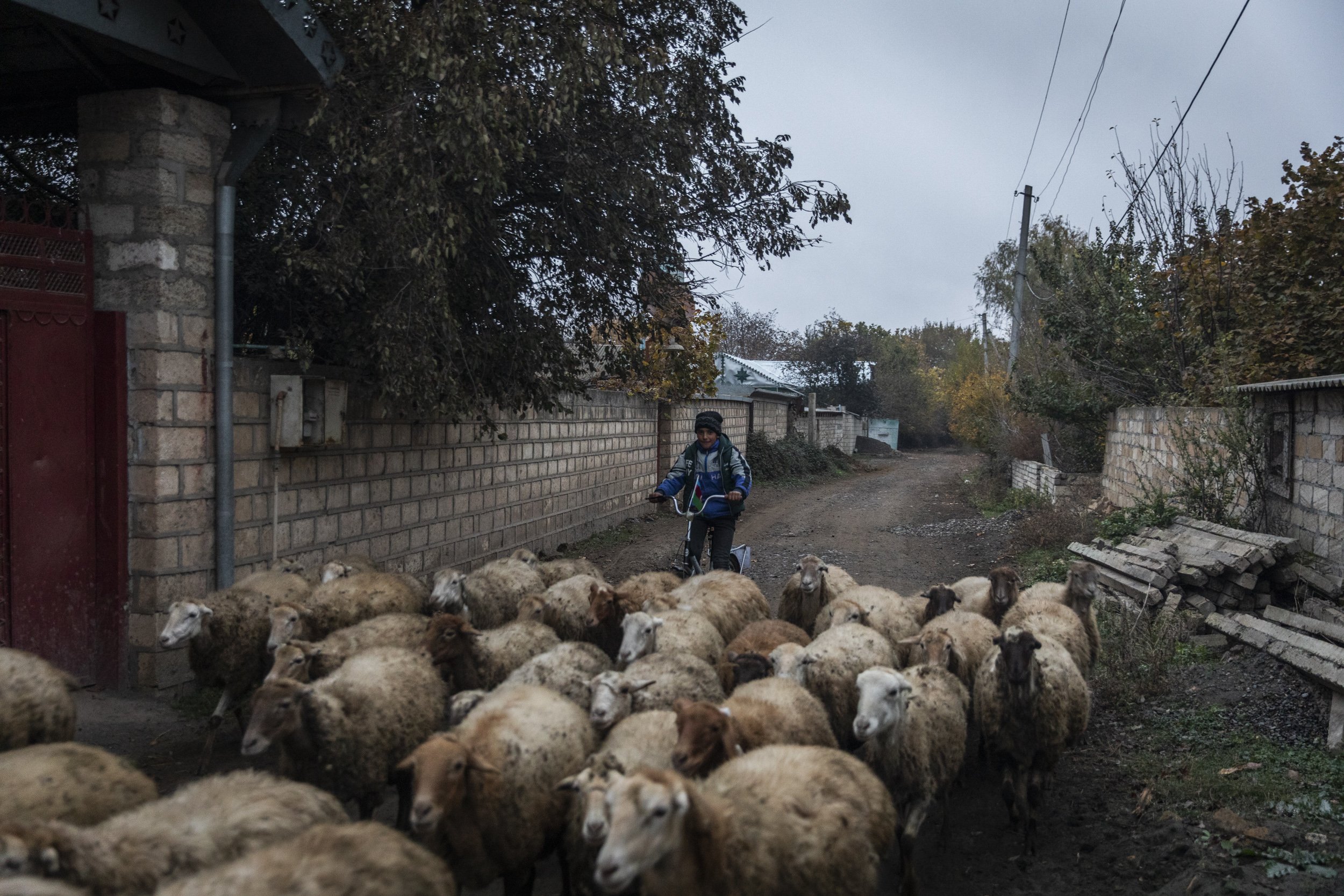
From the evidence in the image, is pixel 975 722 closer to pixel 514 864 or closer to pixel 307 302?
pixel 514 864

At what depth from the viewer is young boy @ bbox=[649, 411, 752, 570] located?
8484mm

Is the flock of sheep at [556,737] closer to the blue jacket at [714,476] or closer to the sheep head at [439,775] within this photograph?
the sheep head at [439,775]

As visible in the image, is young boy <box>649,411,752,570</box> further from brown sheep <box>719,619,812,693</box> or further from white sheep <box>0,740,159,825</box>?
white sheep <box>0,740,159,825</box>

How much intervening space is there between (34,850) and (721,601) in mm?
4954

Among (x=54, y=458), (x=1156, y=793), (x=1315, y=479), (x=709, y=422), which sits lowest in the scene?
(x=1156, y=793)

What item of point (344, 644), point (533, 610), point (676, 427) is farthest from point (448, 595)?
point (676, 427)

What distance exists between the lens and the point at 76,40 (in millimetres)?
5738

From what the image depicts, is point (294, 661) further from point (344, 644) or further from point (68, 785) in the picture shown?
point (68, 785)

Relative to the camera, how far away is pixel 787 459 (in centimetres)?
2759

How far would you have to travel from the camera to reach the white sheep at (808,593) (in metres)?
7.37

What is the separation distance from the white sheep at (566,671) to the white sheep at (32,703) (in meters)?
2.14

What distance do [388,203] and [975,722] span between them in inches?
219

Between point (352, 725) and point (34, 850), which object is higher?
point (34, 850)

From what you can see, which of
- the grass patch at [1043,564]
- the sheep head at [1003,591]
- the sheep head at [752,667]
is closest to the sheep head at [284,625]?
the sheep head at [752,667]
